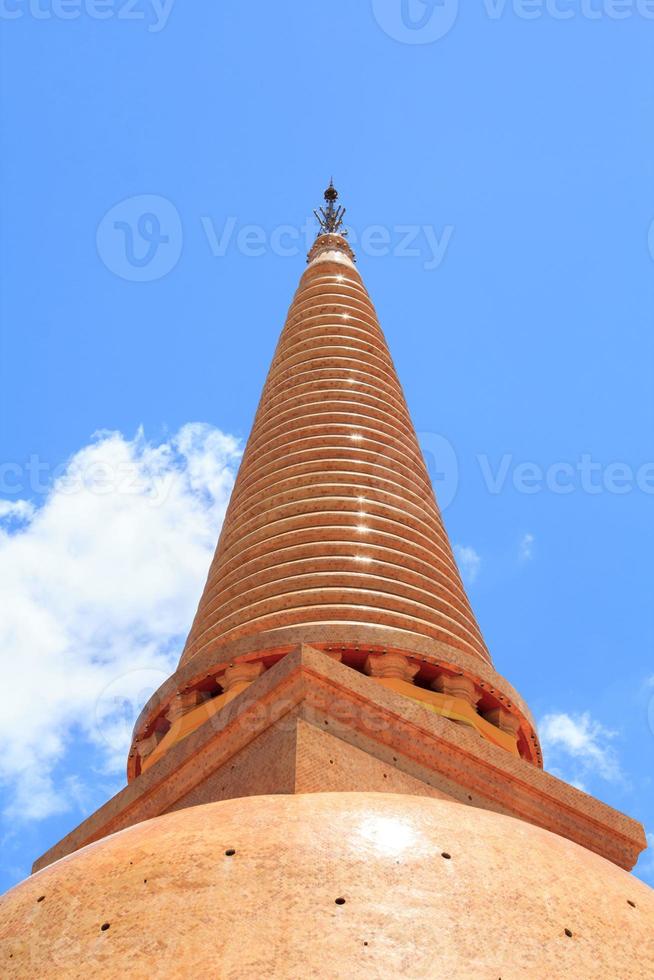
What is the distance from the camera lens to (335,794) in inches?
275

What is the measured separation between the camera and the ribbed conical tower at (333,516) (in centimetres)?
1075

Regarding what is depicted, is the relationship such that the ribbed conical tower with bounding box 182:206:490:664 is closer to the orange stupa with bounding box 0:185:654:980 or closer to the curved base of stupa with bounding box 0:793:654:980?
the orange stupa with bounding box 0:185:654:980

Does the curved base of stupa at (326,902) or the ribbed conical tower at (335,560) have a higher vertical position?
the ribbed conical tower at (335,560)

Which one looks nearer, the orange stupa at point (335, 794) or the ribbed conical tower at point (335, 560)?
the orange stupa at point (335, 794)

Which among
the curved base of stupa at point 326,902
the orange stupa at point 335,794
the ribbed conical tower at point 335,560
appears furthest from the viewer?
the ribbed conical tower at point 335,560

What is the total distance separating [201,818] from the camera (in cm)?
679

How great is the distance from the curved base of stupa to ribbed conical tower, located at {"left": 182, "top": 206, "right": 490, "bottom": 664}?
374cm

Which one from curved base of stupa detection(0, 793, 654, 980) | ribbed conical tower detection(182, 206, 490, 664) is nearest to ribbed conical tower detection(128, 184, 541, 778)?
ribbed conical tower detection(182, 206, 490, 664)

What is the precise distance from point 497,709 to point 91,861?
4.94 m

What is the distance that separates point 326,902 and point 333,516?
629 cm

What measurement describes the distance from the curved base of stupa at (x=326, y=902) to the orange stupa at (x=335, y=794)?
15mm

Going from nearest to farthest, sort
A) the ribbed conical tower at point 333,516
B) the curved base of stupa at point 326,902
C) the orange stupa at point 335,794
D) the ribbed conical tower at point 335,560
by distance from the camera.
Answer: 1. the curved base of stupa at point 326,902
2. the orange stupa at point 335,794
3. the ribbed conical tower at point 335,560
4. the ribbed conical tower at point 333,516

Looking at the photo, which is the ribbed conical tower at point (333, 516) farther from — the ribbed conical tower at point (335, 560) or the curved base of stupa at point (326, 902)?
the curved base of stupa at point (326, 902)

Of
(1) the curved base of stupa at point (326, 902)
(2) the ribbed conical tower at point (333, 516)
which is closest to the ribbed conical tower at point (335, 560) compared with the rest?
(2) the ribbed conical tower at point (333, 516)
